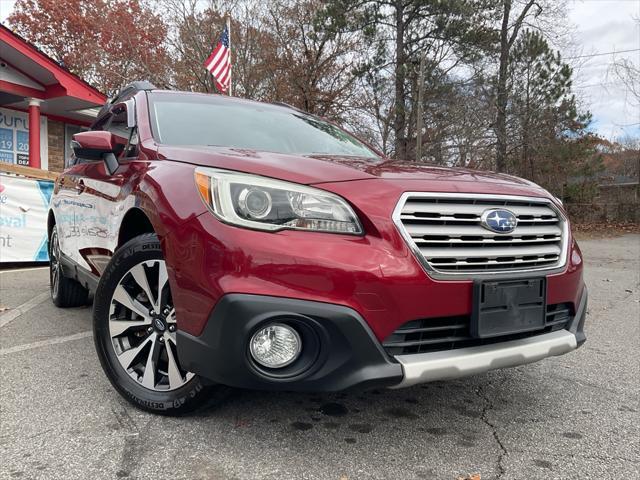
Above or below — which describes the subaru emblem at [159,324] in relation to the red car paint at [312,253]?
below

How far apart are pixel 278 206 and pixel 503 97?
22777 millimetres

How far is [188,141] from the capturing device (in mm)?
2766

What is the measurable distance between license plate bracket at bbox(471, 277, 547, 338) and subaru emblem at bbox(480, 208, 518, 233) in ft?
0.73

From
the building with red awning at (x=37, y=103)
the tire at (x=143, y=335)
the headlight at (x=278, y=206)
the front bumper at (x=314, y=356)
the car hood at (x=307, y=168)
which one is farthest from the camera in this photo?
the building with red awning at (x=37, y=103)

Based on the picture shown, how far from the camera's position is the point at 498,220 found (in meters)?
2.16

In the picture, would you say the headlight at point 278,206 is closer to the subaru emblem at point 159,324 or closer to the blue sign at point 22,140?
the subaru emblem at point 159,324

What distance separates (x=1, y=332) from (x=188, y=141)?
8.24ft

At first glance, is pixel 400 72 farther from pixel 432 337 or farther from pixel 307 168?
pixel 432 337

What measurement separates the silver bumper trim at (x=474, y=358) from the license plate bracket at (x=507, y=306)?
0.07 metres

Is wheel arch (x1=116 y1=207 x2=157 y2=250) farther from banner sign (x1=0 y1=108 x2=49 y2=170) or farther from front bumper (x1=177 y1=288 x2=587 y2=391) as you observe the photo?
banner sign (x1=0 y1=108 x2=49 y2=170)

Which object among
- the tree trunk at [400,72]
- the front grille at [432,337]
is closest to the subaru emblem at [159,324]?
the front grille at [432,337]

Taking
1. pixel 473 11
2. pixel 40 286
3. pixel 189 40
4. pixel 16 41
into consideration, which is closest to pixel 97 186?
pixel 40 286

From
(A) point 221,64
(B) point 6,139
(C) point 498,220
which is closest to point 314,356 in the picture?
(C) point 498,220

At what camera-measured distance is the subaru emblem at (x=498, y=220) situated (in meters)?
2.13
